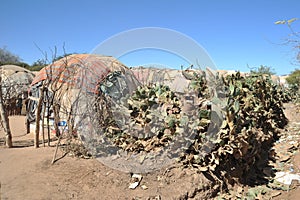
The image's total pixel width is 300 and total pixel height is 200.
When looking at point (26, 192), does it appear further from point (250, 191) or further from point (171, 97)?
point (250, 191)

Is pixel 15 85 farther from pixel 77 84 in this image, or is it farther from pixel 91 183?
pixel 91 183

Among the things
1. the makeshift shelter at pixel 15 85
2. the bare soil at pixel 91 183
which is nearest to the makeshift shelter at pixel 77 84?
the bare soil at pixel 91 183

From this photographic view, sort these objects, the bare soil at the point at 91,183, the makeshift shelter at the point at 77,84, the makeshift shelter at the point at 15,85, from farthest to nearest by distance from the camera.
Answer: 1. the makeshift shelter at the point at 15,85
2. the makeshift shelter at the point at 77,84
3. the bare soil at the point at 91,183

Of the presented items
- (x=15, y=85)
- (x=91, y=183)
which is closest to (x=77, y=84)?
(x=91, y=183)

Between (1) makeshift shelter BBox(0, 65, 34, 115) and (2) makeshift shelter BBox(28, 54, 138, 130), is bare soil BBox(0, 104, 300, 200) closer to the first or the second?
(2) makeshift shelter BBox(28, 54, 138, 130)

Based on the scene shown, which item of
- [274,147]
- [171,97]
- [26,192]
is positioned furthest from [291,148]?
[26,192]

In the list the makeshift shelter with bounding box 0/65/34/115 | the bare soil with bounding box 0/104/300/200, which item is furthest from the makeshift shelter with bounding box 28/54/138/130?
the makeshift shelter with bounding box 0/65/34/115

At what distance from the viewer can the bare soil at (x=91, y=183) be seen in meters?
2.72

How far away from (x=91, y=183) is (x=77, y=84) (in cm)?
314

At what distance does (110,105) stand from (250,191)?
247 cm

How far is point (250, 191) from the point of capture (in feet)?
→ 10.5

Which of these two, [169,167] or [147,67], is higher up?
[147,67]

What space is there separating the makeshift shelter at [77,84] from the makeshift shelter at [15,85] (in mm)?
3413

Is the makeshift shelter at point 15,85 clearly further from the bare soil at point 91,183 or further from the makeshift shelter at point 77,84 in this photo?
the bare soil at point 91,183
